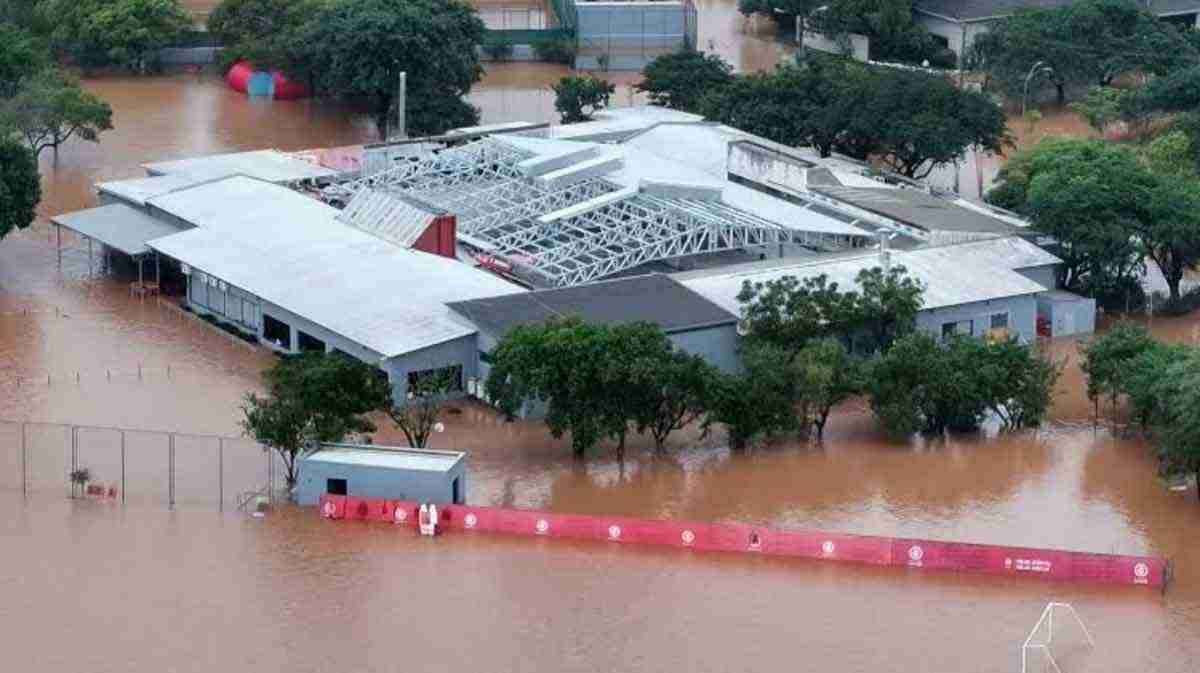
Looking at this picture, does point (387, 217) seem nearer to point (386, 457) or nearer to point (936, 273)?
point (936, 273)

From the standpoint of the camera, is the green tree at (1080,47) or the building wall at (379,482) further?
the green tree at (1080,47)

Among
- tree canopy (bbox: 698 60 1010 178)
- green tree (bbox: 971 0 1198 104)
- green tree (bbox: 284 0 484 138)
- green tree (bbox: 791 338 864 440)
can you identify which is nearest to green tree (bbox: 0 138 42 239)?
green tree (bbox: 284 0 484 138)

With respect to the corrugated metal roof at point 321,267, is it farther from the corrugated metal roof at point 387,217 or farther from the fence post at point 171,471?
the fence post at point 171,471

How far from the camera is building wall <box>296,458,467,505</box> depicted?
2667cm

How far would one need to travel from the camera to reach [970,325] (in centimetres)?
3272

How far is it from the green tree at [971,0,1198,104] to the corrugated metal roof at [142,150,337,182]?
13.4 metres

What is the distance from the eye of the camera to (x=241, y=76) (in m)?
47.1

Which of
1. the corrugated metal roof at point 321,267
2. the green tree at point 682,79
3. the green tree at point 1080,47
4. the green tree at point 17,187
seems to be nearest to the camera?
the corrugated metal roof at point 321,267

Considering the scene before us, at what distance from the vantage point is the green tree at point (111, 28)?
156 ft

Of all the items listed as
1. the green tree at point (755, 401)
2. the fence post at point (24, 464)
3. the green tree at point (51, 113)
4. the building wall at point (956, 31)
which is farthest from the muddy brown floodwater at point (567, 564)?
the building wall at point (956, 31)

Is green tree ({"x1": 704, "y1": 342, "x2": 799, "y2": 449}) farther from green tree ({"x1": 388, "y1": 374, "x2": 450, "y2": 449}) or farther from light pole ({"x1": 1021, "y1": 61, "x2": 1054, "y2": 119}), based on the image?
light pole ({"x1": 1021, "y1": 61, "x2": 1054, "y2": 119})

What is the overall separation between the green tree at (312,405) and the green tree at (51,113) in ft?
46.8

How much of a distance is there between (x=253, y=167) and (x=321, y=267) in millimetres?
5840

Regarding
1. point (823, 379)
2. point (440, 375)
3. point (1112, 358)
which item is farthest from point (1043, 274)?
point (440, 375)
